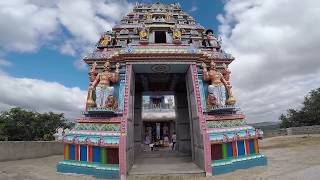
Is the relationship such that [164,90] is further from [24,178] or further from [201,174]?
[24,178]

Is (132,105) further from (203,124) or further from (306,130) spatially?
(306,130)

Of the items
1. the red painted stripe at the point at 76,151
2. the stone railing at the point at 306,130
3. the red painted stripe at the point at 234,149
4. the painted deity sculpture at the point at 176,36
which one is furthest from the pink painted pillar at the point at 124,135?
the stone railing at the point at 306,130

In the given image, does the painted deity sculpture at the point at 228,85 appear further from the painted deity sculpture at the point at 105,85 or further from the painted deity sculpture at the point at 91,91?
the painted deity sculpture at the point at 91,91

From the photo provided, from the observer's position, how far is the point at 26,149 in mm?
15594

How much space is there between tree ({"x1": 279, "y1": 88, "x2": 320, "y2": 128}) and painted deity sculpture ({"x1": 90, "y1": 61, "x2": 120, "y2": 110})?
3345 cm

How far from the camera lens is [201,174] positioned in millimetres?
9688

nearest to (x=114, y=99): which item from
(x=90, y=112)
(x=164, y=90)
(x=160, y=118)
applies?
(x=90, y=112)

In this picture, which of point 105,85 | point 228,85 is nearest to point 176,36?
point 228,85

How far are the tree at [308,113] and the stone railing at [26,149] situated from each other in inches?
1274

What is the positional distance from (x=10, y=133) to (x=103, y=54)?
1686 cm

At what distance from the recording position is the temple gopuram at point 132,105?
10023mm

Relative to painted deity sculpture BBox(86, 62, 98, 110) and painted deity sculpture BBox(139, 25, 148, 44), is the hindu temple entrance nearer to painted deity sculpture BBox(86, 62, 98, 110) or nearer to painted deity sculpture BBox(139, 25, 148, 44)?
painted deity sculpture BBox(139, 25, 148, 44)

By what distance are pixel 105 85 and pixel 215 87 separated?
456 centimetres

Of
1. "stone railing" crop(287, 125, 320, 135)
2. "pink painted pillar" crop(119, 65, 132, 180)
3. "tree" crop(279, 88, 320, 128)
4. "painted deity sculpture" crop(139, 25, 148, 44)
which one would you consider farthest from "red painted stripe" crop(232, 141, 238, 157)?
"tree" crop(279, 88, 320, 128)
